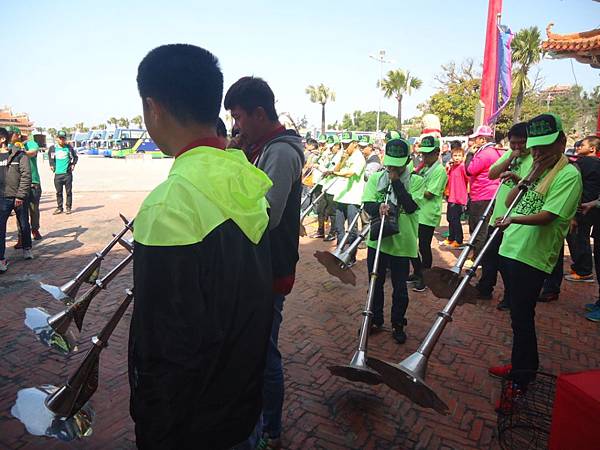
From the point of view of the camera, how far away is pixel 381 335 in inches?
171

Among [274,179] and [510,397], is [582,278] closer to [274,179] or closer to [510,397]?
[510,397]

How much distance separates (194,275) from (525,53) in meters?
40.9

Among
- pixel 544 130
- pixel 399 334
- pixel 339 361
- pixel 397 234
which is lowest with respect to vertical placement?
pixel 339 361

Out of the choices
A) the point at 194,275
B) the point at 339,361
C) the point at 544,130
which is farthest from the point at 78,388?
the point at 544,130

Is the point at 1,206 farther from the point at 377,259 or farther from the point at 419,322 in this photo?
the point at 419,322

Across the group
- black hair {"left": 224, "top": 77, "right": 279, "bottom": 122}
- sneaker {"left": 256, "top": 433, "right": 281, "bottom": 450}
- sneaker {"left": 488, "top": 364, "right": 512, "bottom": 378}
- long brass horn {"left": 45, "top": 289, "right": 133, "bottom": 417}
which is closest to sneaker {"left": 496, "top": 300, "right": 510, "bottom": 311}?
sneaker {"left": 488, "top": 364, "right": 512, "bottom": 378}

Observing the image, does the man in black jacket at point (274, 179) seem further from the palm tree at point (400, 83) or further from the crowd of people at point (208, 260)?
the palm tree at point (400, 83)

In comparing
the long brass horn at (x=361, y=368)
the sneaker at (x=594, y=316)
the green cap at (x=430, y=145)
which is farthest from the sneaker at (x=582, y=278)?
the long brass horn at (x=361, y=368)

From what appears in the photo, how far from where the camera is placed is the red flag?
10086mm

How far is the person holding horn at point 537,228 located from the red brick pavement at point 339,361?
52 cm

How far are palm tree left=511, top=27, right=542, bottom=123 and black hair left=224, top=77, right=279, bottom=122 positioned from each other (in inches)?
1390

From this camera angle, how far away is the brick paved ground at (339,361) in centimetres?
284

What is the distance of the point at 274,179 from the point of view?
89.7 inches

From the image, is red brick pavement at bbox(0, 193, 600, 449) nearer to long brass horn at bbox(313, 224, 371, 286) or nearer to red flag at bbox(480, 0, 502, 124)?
long brass horn at bbox(313, 224, 371, 286)
